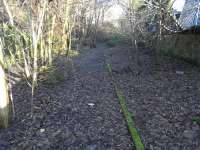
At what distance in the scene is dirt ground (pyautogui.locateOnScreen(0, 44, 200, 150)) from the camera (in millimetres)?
4715

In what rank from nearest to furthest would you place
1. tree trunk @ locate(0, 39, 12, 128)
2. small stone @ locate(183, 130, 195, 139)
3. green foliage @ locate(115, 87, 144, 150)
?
1. green foliage @ locate(115, 87, 144, 150)
2. small stone @ locate(183, 130, 195, 139)
3. tree trunk @ locate(0, 39, 12, 128)

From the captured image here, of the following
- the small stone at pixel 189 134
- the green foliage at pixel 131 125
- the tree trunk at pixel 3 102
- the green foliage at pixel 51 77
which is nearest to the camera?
the green foliage at pixel 131 125

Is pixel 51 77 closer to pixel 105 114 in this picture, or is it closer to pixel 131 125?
pixel 105 114

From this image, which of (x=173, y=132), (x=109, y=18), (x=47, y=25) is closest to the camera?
(x=173, y=132)

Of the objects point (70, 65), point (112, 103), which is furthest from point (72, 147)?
point (70, 65)

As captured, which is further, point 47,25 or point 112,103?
point 47,25

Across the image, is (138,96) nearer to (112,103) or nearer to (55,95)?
(112,103)

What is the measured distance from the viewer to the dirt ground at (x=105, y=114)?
4715mm

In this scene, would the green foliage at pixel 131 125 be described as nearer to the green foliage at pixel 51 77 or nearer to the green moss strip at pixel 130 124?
the green moss strip at pixel 130 124

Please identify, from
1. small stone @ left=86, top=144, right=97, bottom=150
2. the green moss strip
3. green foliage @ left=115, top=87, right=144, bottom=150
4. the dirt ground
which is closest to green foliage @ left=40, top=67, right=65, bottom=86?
the dirt ground

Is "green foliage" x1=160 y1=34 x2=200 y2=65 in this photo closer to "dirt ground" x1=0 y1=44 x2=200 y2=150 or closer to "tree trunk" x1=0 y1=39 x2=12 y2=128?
"dirt ground" x1=0 y1=44 x2=200 y2=150

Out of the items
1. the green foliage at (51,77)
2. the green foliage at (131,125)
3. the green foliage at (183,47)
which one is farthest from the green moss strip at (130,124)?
the green foliage at (183,47)

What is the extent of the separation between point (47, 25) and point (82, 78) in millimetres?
3051

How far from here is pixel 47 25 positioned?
1121cm
